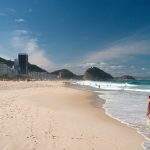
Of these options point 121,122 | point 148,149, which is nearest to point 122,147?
point 148,149

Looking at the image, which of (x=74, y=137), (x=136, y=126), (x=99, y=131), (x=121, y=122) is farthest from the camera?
(x=121, y=122)

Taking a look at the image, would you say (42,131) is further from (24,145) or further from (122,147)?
(122,147)

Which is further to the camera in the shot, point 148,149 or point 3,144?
point 148,149

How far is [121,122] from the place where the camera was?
473 inches

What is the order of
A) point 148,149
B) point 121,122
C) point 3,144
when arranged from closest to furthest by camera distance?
point 3,144 < point 148,149 < point 121,122

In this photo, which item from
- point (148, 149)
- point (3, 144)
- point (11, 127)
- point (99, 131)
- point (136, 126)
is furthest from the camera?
point (136, 126)

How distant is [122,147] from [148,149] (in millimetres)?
758

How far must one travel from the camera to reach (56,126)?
977 centimetres

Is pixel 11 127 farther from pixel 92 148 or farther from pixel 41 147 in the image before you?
pixel 92 148

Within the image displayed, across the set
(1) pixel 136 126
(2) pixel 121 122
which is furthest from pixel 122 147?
(2) pixel 121 122

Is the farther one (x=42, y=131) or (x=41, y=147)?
(x=42, y=131)

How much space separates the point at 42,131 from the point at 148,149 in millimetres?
3416

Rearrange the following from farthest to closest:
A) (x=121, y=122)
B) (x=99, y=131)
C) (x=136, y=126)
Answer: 1. (x=121, y=122)
2. (x=136, y=126)
3. (x=99, y=131)

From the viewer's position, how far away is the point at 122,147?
24.6ft
